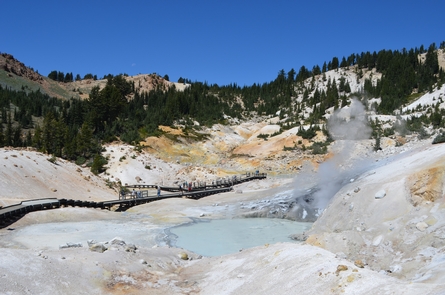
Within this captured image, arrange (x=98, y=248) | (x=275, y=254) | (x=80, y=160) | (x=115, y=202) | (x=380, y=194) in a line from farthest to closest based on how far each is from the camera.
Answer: (x=80, y=160), (x=115, y=202), (x=380, y=194), (x=98, y=248), (x=275, y=254)

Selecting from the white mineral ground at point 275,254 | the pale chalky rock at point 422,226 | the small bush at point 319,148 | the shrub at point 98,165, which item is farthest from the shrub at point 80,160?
the pale chalky rock at point 422,226

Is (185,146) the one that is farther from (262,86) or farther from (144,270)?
(262,86)

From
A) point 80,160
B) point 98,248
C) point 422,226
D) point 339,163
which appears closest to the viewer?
point 422,226

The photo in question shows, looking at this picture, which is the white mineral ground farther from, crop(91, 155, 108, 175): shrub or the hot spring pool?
crop(91, 155, 108, 175): shrub

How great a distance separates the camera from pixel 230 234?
65.8 feet

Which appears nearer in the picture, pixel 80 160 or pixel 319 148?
pixel 80 160

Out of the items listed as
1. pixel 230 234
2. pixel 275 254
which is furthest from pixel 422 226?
pixel 230 234

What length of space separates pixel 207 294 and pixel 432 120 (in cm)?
5350

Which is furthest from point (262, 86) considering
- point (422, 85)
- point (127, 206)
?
point (127, 206)

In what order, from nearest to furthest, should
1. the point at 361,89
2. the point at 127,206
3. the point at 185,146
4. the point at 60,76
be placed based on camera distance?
1. the point at 127,206
2. the point at 185,146
3. the point at 361,89
4. the point at 60,76

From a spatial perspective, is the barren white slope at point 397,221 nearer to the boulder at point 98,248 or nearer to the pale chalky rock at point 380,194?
the pale chalky rock at point 380,194

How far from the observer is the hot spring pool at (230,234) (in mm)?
17344

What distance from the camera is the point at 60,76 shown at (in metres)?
176

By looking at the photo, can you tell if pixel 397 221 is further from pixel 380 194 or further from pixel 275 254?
pixel 275 254
